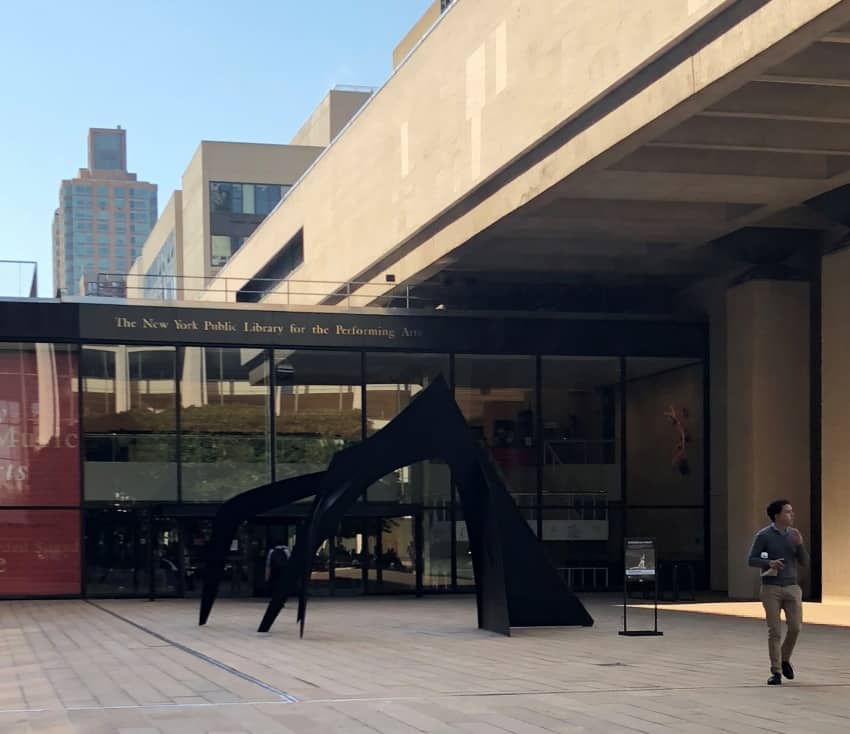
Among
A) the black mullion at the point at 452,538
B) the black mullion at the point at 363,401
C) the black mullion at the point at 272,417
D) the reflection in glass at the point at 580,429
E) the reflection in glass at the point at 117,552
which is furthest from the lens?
the reflection in glass at the point at 580,429

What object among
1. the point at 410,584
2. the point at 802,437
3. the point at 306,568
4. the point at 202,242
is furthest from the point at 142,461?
the point at 202,242

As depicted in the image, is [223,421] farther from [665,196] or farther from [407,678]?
[407,678]

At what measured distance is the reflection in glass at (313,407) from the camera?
2802 centimetres

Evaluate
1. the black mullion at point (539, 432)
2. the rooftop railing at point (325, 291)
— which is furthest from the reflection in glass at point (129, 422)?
the black mullion at point (539, 432)

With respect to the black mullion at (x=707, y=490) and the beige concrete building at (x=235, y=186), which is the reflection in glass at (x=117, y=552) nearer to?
the black mullion at (x=707, y=490)

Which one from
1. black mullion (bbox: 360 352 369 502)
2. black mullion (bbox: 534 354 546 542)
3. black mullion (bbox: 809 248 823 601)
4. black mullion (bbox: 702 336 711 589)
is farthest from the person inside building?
black mullion (bbox: 809 248 823 601)

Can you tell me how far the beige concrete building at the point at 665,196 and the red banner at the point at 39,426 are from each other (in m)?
3.97

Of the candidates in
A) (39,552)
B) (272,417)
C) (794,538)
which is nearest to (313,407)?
(272,417)

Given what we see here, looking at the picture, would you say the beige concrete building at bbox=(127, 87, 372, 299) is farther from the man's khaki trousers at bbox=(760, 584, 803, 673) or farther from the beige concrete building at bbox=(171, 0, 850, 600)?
the man's khaki trousers at bbox=(760, 584, 803, 673)

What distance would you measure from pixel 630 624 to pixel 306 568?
5.41 metres

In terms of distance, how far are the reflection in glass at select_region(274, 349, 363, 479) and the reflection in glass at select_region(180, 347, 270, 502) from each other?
1.22 feet

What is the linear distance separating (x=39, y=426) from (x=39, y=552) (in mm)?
2554

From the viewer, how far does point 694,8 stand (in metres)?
17.3

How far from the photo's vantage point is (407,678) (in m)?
12.6
